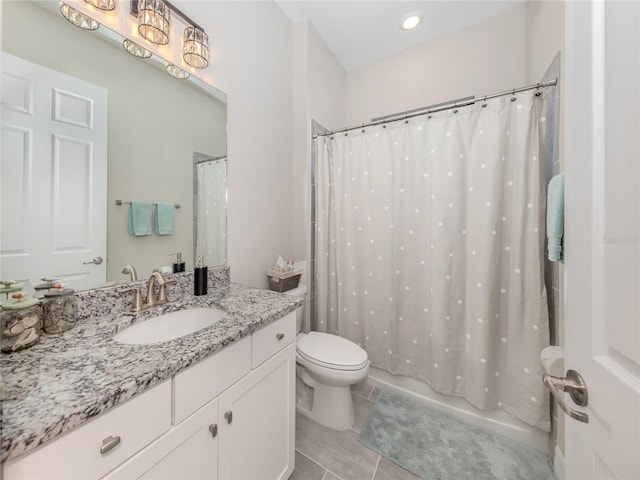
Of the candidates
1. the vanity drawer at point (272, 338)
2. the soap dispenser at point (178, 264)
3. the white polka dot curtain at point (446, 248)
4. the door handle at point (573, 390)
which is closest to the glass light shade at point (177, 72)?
the soap dispenser at point (178, 264)

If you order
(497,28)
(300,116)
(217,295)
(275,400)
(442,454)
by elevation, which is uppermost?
(497,28)

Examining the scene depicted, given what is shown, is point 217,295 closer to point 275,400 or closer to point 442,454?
point 275,400

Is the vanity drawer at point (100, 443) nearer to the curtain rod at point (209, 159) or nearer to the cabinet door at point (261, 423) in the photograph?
the cabinet door at point (261, 423)

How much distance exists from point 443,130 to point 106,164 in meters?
1.77

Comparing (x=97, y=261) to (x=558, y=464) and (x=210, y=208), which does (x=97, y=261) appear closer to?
(x=210, y=208)

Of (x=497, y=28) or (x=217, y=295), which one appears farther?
(x=497, y=28)

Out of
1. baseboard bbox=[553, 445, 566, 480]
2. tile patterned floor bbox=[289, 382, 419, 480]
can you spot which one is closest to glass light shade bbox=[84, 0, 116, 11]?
tile patterned floor bbox=[289, 382, 419, 480]

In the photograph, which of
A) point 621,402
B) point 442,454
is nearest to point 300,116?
point 621,402

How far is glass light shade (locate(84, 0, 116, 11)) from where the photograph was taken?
2.92ft

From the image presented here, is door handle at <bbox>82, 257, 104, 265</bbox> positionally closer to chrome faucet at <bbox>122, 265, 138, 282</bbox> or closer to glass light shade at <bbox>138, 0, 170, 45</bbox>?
chrome faucet at <bbox>122, 265, 138, 282</bbox>

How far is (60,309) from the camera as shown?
0.75 m

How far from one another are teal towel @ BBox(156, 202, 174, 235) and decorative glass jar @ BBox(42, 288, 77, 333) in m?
0.40

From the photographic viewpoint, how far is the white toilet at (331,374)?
4.42ft

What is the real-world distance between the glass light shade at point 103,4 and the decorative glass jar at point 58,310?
1059 millimetres
